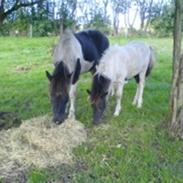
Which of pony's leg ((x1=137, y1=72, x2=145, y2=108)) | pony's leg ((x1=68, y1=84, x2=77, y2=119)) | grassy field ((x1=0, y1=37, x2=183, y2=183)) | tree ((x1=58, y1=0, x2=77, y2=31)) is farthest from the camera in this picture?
pony's leg ((x1=137, y1=72, x2=145, y2=108))

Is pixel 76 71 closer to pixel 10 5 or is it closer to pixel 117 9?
pixel 10 5

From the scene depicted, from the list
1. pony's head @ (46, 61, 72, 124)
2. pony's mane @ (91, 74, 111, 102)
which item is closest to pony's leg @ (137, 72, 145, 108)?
pony's mane @ (91, 74, 111, 102)

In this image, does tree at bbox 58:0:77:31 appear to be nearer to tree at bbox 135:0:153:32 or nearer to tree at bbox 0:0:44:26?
tree at bbox 0:0:44:26

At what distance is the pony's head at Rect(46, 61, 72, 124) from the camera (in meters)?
6.12

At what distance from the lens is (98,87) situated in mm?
6176

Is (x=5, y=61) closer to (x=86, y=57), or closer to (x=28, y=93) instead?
(x=28, y=93)

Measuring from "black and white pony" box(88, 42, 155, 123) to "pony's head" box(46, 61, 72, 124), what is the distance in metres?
0.39

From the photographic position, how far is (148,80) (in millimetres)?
10008

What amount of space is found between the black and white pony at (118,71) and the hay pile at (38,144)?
51 cm

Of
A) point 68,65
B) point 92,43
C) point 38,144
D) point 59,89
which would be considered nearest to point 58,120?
point 59,89

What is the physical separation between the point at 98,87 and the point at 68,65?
0.63m

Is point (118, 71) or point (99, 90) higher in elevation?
point (118, 71)

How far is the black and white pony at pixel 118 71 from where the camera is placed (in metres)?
6.22

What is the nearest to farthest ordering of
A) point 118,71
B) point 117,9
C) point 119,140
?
point 119,140
point 118,71
point 117,9
